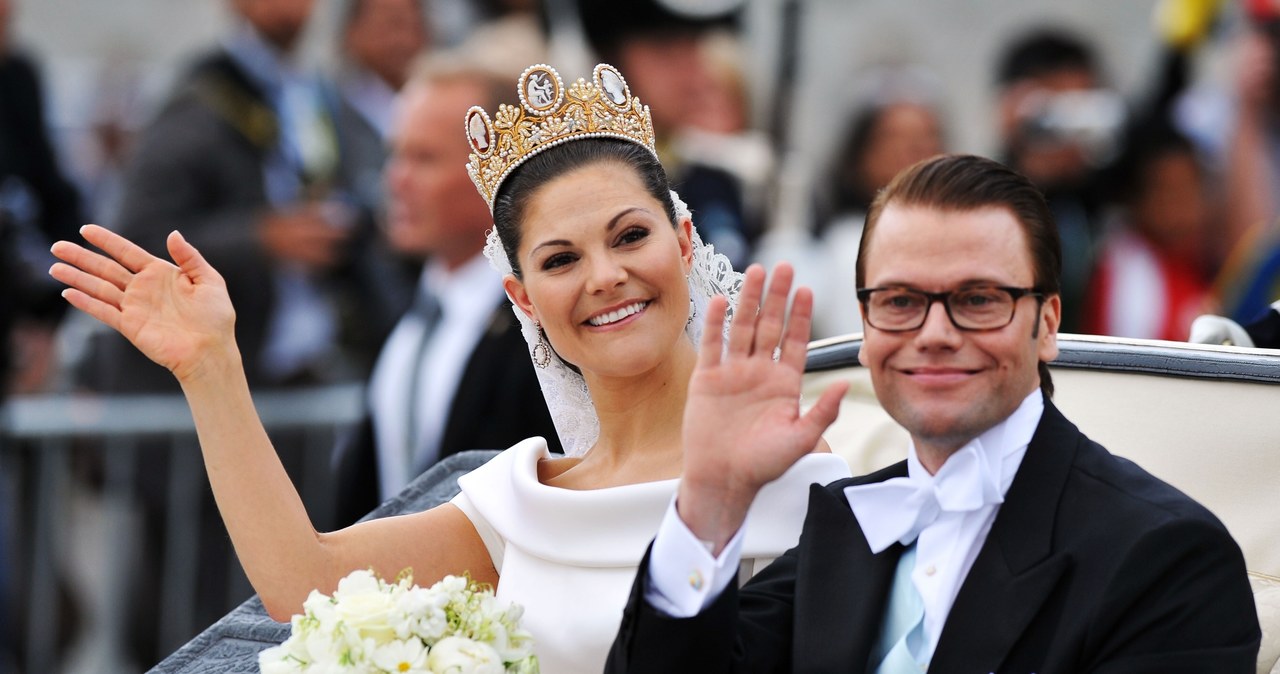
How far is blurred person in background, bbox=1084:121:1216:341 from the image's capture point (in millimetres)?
6820

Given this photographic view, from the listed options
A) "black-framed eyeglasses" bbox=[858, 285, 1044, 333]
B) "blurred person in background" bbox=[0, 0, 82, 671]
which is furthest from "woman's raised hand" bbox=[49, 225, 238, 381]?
"blurred person in background" bbox=[0, 0, 82, 671]

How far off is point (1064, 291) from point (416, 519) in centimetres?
389

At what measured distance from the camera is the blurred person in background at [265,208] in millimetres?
6312

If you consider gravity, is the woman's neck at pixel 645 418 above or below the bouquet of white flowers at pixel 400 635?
above

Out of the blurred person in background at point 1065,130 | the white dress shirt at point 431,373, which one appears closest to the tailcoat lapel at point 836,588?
the white dress shirt at point 431,373

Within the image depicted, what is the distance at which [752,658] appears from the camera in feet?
9.09

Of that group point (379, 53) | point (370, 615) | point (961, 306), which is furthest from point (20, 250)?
point (961, 306)

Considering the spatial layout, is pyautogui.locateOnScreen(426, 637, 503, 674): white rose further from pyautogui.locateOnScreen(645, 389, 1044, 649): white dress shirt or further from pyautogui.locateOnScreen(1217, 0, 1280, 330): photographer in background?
pyautogui.locateOnScreen(1217, 0, 1280, 330): photographer in background

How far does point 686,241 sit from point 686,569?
1048 mm

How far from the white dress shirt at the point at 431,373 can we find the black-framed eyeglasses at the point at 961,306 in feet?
9.24

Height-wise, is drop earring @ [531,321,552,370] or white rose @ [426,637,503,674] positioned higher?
drop earring @ [531,321,552,370]

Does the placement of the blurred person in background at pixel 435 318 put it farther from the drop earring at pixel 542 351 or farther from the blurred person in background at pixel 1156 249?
the blurred person in background at pixel 1156 249

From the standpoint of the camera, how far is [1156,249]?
6918 mm

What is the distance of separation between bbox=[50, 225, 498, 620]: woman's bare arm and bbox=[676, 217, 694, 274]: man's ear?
2.76 feet
